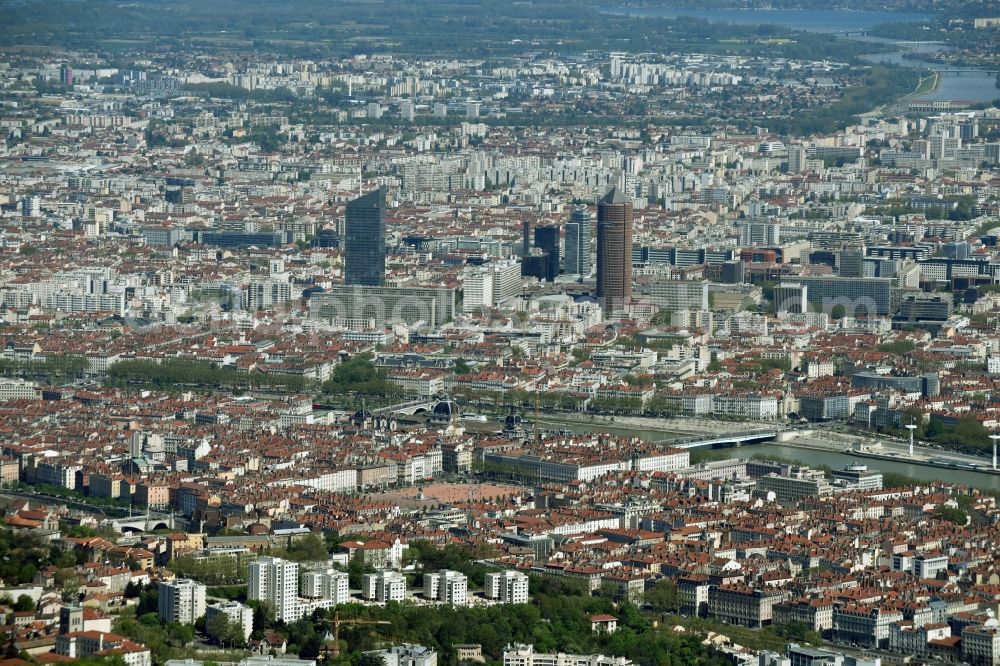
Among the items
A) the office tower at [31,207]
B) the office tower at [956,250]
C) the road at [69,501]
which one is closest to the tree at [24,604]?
the road at [69,501]

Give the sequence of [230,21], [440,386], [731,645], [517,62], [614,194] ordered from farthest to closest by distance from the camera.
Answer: [230,21] < [517,62] < [614,194] < [440,386] < [731,645]

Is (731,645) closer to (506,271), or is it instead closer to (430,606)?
(430,606)

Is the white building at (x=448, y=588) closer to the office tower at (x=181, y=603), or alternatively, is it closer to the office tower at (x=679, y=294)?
the office tower at (x=181, y=603)

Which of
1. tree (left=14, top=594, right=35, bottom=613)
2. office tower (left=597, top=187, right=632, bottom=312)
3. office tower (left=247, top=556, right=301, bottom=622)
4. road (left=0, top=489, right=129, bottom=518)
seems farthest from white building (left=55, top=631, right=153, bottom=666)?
office tower (left=597, top=187, right=632, bottom=312)

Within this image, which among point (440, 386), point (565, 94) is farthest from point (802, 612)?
point (565, 94)

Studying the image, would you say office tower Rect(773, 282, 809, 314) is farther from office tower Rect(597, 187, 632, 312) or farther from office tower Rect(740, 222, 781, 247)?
office tower Rect(740, 222, 781, 247)
